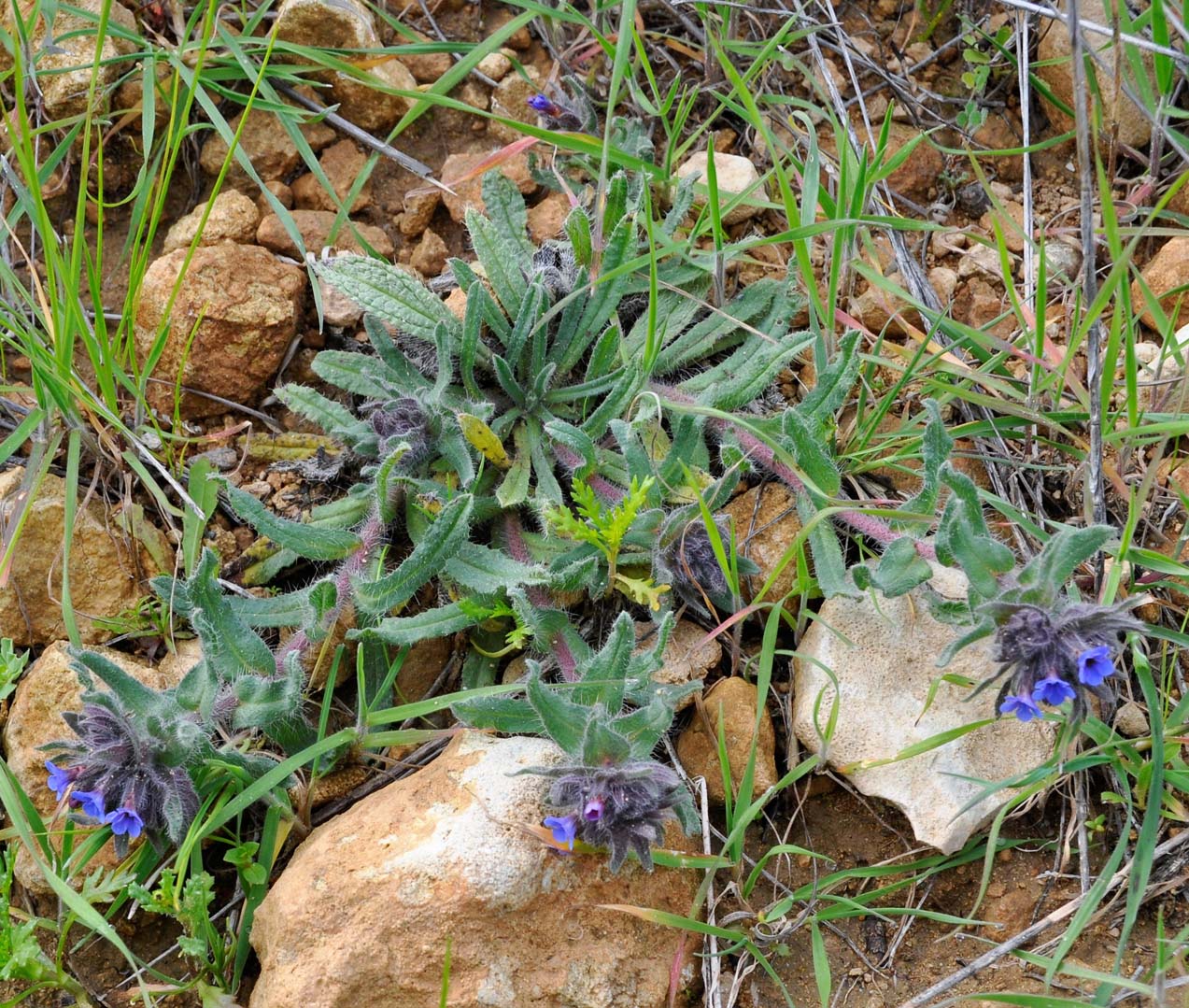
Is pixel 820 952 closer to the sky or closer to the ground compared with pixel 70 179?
closer to the ground

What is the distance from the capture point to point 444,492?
3.25 meters

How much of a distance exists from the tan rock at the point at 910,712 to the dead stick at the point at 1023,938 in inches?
9.9

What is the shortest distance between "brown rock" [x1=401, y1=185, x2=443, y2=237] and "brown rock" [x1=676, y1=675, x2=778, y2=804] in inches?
79.8

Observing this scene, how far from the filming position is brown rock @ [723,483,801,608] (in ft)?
10.7

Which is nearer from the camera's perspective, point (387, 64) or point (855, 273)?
point (855, 273)

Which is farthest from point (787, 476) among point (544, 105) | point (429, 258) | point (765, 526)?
point (544, 105)

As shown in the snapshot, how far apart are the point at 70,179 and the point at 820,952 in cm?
348

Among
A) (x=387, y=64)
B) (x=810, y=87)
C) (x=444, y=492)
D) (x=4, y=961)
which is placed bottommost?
(x=4, y=961)

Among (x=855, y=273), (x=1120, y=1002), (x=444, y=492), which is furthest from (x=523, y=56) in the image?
(x=1120, y=1002)

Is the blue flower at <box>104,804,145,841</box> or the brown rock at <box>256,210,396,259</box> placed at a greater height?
the brown rock at <box>256,210,396,259</box>

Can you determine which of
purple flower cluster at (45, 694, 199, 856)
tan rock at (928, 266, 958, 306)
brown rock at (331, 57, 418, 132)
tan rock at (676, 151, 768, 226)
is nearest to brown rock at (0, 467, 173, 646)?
purple flower cluster at (45, 694, 199, 856)

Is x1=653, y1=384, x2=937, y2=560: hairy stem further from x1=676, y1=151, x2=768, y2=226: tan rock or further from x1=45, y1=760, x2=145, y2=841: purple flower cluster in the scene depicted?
x1=45, y1=760, x2=145, y2=841: purple flower cluster

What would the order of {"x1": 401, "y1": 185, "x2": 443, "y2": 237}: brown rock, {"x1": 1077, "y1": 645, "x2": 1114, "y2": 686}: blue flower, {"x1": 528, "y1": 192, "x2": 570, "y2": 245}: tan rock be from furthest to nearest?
{"x1": 401, "y1": 185, "x2": 443, "y2": 237}: brown rock < {"x1": 528, "y1": 192, "x2": 570, "y2": 245}: tan rock < {"x1": 1077, "y1": 645, "x2": 1114, "y2": 686}: blue flower

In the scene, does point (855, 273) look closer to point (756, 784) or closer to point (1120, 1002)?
point (756, 784)
